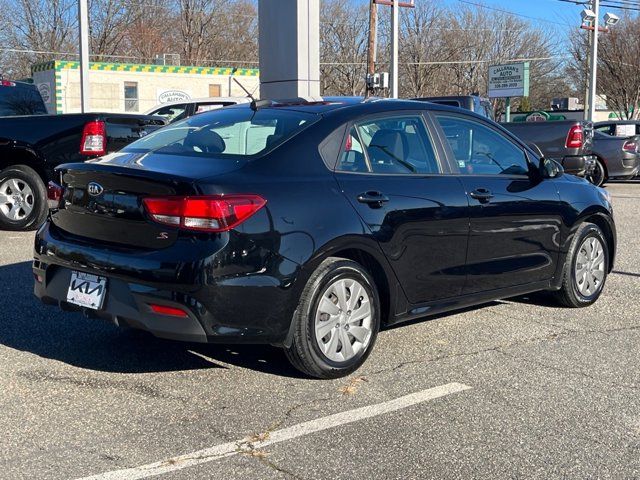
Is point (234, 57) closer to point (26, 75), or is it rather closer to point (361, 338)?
point (26, 75)

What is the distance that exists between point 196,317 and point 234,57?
5318cm

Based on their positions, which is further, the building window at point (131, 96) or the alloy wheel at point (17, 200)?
the building window at point (131, 96)

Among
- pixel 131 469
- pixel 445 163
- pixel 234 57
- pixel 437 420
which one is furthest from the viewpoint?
pixel 234 57

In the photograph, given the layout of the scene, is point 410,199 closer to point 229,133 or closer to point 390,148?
point 390,148

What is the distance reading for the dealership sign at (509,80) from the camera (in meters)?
32.4

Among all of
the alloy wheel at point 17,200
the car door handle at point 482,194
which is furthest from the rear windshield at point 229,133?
the alloy wheel at point 17,200

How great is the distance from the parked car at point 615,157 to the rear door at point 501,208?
1286cm

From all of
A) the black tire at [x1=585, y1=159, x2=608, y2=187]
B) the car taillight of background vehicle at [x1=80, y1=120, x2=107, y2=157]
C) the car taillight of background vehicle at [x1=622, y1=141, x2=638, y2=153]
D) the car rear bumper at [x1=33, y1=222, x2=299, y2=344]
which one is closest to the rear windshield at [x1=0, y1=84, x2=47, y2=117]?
the car taillight of background vehicle at [x1=80, y1=120, x2=107, y2=157]

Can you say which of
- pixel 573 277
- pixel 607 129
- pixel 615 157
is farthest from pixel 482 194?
pixel 607 129

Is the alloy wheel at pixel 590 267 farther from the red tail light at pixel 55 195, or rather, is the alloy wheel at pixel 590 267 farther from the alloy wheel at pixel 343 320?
the red tail light at pixel 55 195

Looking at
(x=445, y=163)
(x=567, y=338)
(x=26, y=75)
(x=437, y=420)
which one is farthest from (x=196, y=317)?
(x=26, y=75)

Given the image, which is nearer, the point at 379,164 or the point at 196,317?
the point at 196,317

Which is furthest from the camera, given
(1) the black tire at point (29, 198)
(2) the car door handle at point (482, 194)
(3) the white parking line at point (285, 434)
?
(1) the black tire at point (29, 198)

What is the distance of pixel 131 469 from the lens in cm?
343
